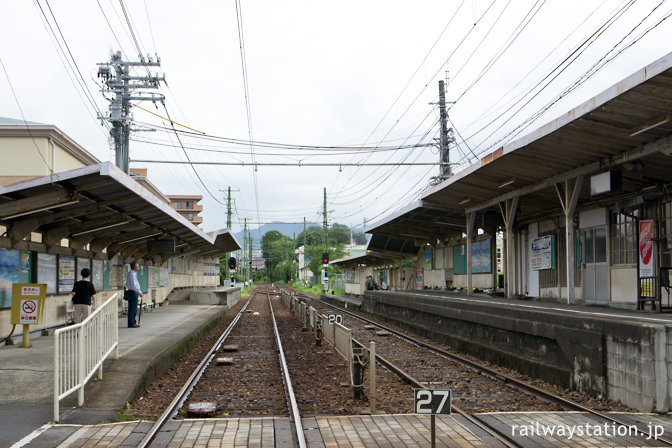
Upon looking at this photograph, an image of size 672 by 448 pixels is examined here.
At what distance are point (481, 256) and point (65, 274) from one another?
14.2 metres

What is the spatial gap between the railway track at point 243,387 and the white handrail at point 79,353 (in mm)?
1075

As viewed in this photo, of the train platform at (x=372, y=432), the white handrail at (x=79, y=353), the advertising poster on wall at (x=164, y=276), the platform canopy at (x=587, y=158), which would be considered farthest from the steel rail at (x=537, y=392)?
the advertising poster on wall at (x=164, y=276)

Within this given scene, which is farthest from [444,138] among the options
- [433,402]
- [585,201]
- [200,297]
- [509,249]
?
[433,402]

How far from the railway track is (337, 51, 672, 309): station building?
655 centimetres

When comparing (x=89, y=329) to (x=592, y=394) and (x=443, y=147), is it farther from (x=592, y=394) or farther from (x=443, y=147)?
(x=443, y=147)

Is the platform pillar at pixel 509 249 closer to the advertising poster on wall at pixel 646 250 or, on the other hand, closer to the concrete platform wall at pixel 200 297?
the advertising poster on wall at pixel 646 250

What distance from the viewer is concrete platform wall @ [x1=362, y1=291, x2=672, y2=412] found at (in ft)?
22.7

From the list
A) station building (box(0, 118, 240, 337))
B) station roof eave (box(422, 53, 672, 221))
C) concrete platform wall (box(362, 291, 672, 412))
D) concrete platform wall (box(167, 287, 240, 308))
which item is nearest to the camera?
concrete platform wall (box(362, 291, 672, 412))

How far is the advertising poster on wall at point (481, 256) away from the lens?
21.0 metres

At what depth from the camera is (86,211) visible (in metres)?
12.0

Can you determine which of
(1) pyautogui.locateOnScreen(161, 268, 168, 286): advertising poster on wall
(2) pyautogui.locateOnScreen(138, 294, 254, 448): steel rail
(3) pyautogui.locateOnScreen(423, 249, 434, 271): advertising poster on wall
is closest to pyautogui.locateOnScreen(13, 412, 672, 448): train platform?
(2) pyautogui.locateOnScreen(138, 294, 254, 448): steel rail

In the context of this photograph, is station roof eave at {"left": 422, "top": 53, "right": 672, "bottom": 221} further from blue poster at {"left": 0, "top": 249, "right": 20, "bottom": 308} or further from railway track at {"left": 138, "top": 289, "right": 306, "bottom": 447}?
blue poster at {"left": 0, "top": 249, "right": 20, "bottom": 308}

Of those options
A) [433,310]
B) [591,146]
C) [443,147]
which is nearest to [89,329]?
[591,146]

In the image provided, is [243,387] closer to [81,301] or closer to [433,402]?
[81,301]
